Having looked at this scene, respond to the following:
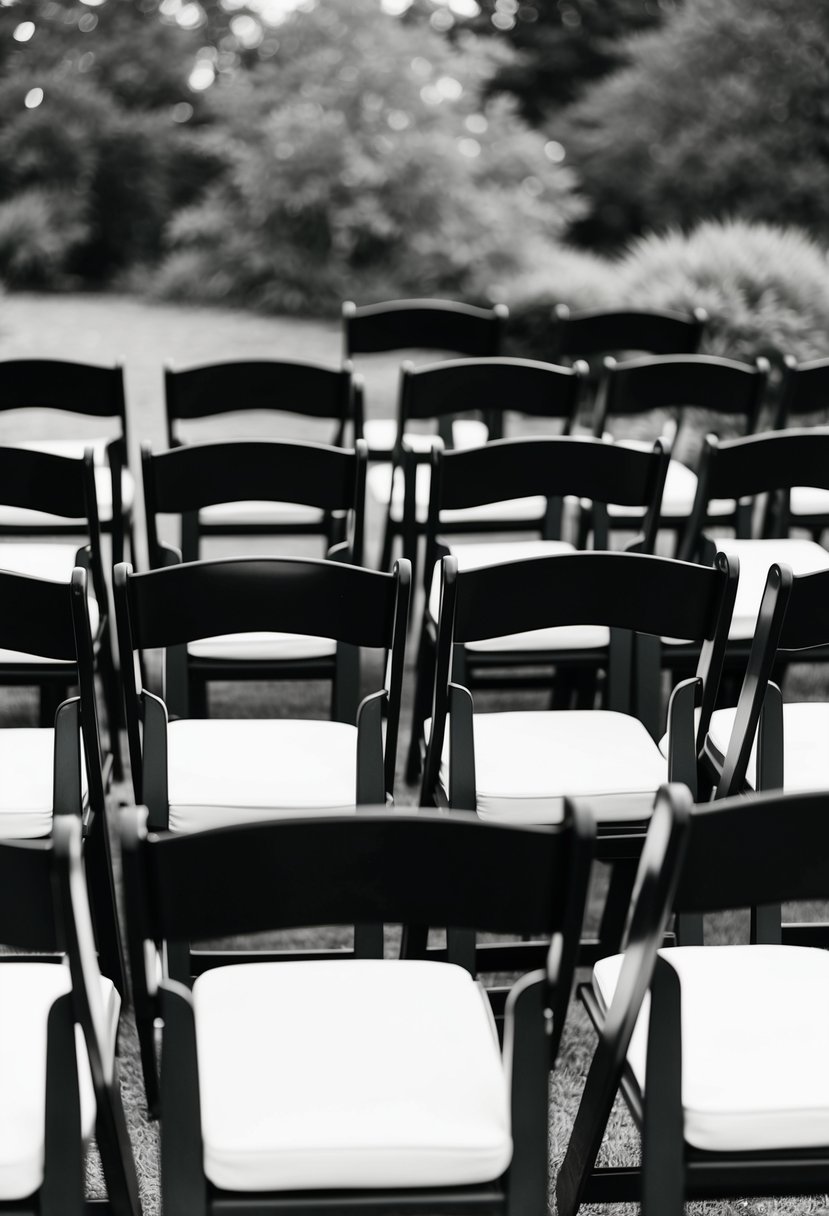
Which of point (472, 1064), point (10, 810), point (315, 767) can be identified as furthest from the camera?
point (315, 767)

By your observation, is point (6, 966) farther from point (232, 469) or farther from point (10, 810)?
point (232, 469)

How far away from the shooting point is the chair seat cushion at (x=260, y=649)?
2.94m

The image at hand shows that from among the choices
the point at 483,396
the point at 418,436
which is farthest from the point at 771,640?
the point at 418,436

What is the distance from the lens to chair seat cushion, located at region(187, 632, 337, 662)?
294 centimetres

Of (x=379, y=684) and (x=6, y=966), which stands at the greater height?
(x=6, y=966)

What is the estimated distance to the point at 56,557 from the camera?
340cm

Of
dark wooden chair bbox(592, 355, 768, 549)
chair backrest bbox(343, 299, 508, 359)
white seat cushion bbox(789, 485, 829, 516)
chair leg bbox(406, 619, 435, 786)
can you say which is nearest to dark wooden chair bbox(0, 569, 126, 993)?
chair leg bbox(406, 619, 435, 786)

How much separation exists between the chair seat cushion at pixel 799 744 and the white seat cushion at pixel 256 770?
788 mm

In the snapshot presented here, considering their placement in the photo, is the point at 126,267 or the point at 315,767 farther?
the point at 126,267

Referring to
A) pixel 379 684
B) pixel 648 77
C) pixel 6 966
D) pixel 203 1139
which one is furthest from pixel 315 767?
pixel 648 77

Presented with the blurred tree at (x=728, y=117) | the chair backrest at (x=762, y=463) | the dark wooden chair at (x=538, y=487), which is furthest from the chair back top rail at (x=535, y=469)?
the blurred tree at (x=728, y=117)

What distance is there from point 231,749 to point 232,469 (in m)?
0.76

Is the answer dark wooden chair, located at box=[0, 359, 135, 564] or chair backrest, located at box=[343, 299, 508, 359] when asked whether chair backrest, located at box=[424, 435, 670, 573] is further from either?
chair backrest, located at box=[343, 299, 508, 359]

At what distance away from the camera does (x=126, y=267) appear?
13.9 metres
